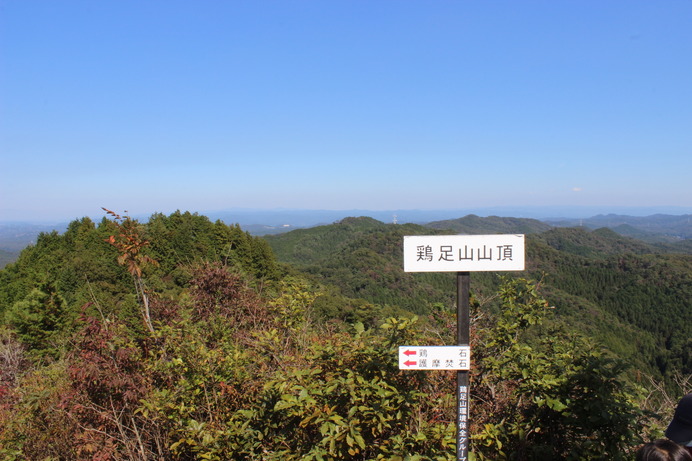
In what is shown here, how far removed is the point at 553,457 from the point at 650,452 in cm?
141

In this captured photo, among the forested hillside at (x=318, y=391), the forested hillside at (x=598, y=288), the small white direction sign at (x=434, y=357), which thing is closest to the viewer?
the small white direction sign at (x=434, y=357)

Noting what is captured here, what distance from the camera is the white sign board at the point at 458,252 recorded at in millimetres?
2441

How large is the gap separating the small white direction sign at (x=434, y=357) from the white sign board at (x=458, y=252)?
48cm

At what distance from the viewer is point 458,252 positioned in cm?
246

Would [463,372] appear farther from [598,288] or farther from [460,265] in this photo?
[598,288]

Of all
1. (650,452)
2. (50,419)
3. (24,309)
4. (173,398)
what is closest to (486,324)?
(650,452)

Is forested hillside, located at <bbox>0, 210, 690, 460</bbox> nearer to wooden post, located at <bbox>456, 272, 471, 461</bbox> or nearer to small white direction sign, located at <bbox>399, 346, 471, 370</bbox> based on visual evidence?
wooden post, located at <bbox>456, 272, 471, 461</bbox>

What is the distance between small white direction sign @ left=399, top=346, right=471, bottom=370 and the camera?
241 cm

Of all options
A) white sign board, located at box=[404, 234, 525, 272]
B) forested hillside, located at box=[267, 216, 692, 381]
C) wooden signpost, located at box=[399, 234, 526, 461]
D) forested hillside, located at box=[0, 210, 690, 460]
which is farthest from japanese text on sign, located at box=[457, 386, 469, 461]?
forested hillside, located at box=[267, 216, 692, 381]

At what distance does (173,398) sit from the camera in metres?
3.44

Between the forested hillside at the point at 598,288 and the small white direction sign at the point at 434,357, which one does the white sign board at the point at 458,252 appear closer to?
the small white direction sign at the point at 434,357

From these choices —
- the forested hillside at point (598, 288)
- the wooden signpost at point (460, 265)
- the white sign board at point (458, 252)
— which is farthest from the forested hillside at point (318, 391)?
the forested hillside at point (598, 288)

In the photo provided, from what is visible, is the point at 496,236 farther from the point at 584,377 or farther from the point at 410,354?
the point at 584,377

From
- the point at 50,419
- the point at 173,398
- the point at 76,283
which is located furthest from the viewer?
the point at 76,283
